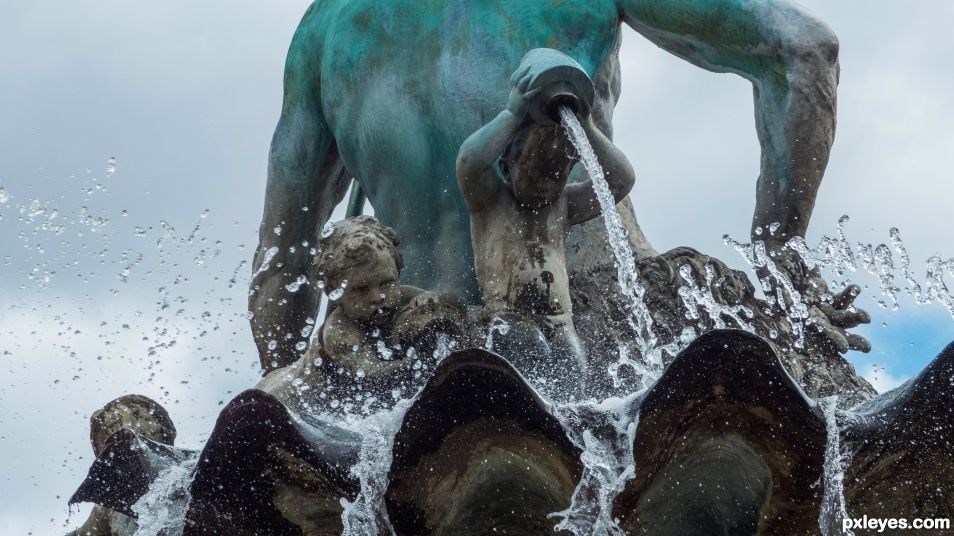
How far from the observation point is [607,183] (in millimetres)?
5074

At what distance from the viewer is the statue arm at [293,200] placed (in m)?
6.24

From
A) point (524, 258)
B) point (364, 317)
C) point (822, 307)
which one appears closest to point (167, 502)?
point (364, 317)

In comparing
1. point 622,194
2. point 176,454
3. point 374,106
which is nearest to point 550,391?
point 622,194

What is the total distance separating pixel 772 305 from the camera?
5609 mm

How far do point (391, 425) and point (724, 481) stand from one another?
0.79m

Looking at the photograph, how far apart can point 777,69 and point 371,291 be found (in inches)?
61.5

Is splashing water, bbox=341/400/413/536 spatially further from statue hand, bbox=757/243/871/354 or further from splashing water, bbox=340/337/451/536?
Result: statue hand, bbox=757/243/871/354

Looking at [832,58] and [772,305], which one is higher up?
[832,58]

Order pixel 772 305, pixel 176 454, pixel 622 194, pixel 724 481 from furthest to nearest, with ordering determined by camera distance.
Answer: pixel 772 305
pixel 622 194
pixel 176 454
pixel 724 481

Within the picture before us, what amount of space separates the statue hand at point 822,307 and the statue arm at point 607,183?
2.43ft

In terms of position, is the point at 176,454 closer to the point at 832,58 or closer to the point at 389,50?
the point at 389,50

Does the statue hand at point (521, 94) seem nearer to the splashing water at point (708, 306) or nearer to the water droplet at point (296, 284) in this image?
the splashing water at point (708, 306)

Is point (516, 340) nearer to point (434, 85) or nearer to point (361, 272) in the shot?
point (361, 272)

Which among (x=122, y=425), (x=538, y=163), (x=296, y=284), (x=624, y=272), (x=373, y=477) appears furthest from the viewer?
(x=296, y=284)
